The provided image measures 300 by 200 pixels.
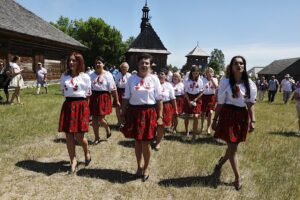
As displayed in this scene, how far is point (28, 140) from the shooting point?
7836 mm

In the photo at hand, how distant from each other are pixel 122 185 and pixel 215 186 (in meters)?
1.49

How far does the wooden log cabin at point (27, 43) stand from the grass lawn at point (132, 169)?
11405 mm

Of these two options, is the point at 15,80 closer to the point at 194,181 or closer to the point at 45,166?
the point at 45,166

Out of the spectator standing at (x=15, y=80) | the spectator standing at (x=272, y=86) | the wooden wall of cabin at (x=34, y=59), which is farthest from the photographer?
the spectator standing at (x=272, y=86)

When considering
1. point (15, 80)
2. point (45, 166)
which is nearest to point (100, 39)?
point (15, 80)

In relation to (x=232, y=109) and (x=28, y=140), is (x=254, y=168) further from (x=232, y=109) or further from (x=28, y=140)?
(x=28, y=140)

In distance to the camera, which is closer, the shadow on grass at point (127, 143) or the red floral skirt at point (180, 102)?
the shadow on grass at point (127, 143)

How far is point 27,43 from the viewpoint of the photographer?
22.5 m

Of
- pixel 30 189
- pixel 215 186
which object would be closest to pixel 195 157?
pixel 215 186

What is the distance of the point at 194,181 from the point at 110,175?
4.73 ft

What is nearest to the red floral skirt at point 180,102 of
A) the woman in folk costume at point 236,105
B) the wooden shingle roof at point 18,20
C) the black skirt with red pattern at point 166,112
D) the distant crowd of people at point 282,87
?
the black skirt with red pattern at point 166,112

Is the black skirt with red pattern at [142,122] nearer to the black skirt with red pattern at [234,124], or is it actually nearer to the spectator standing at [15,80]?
the black skirt with red pattern at [234,124]

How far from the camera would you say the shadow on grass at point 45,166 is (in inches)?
229

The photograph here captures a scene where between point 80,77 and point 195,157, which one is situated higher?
point 80,77
